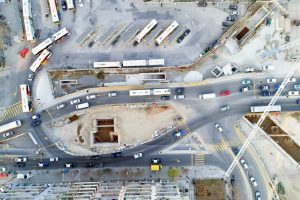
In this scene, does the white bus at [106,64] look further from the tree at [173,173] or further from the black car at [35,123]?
the tree at [173,173]

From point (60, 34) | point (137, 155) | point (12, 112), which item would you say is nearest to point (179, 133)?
point (137, 155)

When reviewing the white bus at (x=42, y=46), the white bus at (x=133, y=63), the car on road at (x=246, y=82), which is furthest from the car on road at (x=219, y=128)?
the white bus at (x=42, y=46)

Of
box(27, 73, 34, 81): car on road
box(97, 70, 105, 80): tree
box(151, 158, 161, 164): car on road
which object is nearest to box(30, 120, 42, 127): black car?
box(27, 73, 34, 81): car on road

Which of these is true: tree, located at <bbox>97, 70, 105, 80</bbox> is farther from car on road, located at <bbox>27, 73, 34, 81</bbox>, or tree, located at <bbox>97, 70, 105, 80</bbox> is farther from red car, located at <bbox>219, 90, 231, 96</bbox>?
red car, located at <bbox>219, 90, 231, 96</bbox>

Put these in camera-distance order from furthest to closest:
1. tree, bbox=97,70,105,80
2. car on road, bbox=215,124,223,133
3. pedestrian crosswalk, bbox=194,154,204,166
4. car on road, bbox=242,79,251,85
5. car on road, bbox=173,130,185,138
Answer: tree, bbox=97,70,105,80 → pedestrian crosswalk, bbox=194,154,204,166 → car on road, bbox=173,130,185,138 → car on road, bbox=215,124,223,133 → car on road, bbox=242,79,251,85

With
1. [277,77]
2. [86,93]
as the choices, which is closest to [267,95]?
[277,77]
